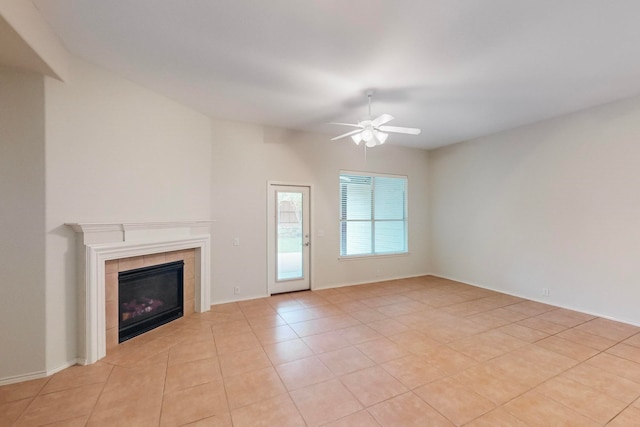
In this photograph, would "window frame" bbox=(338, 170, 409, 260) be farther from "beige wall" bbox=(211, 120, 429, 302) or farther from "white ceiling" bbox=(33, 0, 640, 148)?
"white ceiling" bbox=(33, 0, 640, 148)

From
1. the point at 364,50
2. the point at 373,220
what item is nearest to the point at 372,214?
the point at 373,220

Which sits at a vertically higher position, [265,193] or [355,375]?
[265,193]

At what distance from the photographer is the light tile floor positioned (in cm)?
194

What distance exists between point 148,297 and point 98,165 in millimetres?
1711

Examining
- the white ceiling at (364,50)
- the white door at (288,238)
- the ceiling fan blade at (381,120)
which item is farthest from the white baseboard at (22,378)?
the ceiling fan blade at (381,120)

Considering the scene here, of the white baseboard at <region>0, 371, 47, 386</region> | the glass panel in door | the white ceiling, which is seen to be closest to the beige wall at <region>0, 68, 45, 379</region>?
the white baseboard at <region>0, 371, 47, 386</region>

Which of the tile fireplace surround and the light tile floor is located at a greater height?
the tile fireplace surround

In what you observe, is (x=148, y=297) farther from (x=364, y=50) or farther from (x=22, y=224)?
(x=364, y=50)

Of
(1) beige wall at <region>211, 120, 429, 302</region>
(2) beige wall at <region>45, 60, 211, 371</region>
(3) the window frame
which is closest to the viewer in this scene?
(2) beige wall at <region>45, 60, 211, 371</region>

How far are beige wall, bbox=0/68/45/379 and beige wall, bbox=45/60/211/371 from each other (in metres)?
0.06

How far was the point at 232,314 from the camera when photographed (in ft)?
12.8

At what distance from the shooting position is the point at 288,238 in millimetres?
4949

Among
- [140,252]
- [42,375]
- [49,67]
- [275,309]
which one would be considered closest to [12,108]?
[49,67]

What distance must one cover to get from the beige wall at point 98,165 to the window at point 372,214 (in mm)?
3018
